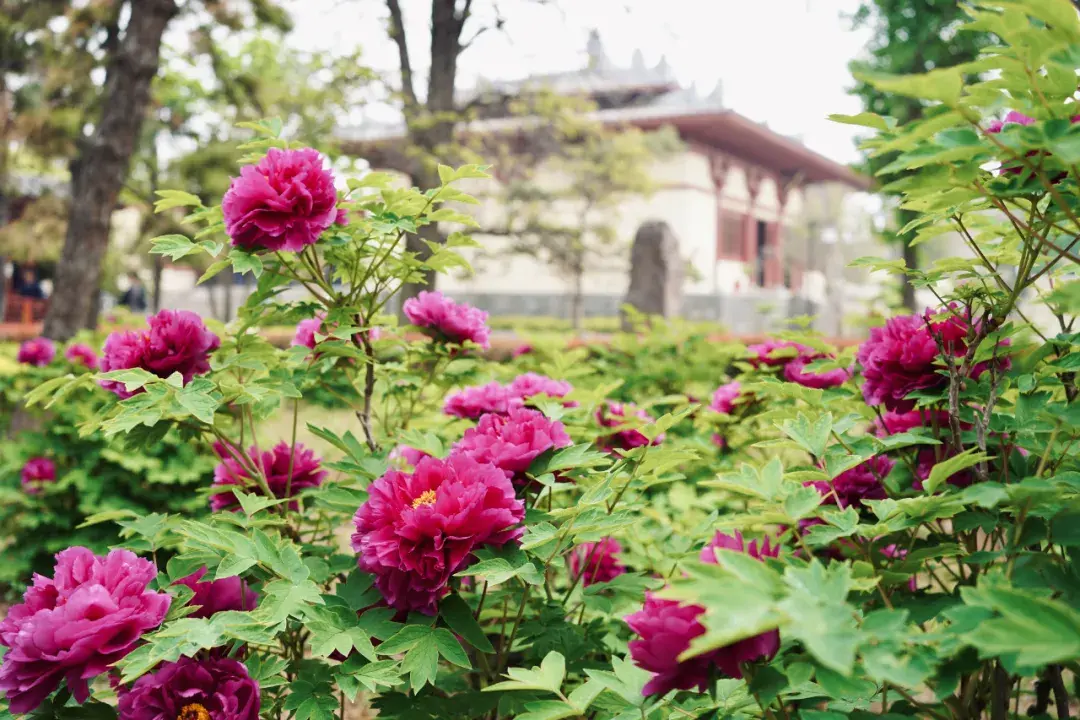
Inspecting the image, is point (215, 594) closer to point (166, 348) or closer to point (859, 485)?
point (166, 348)

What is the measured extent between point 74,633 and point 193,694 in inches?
6.3

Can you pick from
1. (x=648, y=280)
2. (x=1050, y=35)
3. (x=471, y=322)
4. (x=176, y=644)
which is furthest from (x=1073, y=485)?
(x=648, y=280)

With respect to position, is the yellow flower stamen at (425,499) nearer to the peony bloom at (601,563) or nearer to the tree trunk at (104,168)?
the peony bloom at (601,563)

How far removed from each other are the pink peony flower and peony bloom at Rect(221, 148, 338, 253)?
269cm

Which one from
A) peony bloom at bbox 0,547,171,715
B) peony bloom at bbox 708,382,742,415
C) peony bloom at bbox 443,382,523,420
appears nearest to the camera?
peony bloom at bbox 0,547,171,715

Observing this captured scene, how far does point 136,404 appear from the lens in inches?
47.2

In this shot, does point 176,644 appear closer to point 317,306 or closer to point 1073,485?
point 317,306

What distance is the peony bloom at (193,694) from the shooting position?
1.03m

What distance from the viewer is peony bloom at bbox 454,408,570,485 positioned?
3.78 ft

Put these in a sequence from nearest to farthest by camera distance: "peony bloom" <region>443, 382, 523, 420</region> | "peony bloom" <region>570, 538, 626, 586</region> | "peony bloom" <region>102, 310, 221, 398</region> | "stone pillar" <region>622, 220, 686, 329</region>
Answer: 1. "peony bloom" <region>102, 310, 221, 398</region>
2. "peony bloom" <region>443, 382, 523, 420</region>
3. "peony bloom" <region>570, 538, 626, 586</region>
4. "stone pillar" <region>622, 220, 686, 329</region>

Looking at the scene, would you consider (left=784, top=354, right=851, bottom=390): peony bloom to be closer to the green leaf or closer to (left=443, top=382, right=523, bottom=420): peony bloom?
(left=443, top=382, right=523, bottom=420): peony bloom

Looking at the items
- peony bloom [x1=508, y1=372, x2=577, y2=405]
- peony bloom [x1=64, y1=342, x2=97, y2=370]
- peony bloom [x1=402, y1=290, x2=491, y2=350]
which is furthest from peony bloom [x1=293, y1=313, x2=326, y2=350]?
peony bloom [x1=64, y1=342, x2=97, y2=370]

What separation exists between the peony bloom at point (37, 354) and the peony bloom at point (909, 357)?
4.26 metres

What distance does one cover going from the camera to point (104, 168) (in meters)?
5.41
